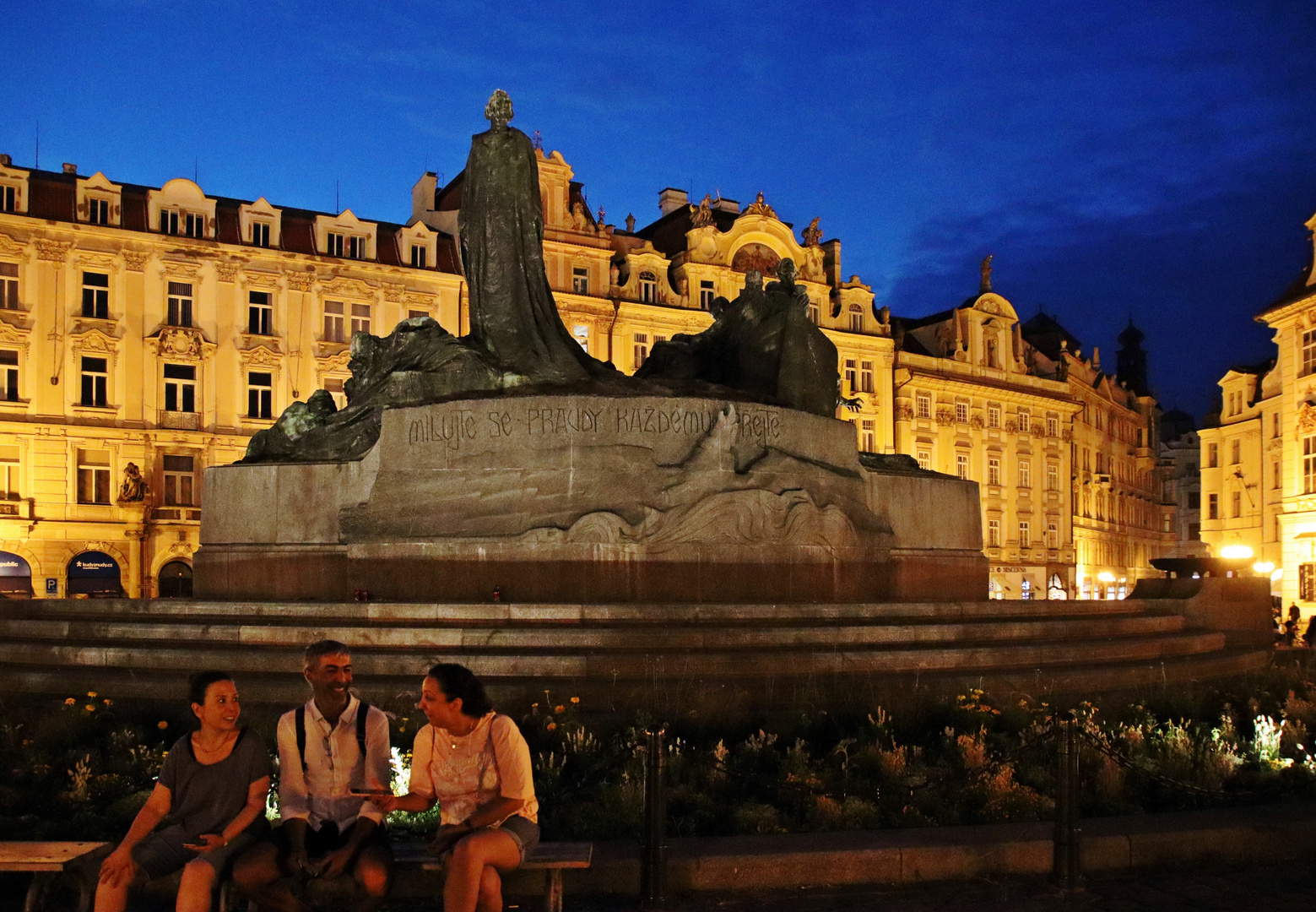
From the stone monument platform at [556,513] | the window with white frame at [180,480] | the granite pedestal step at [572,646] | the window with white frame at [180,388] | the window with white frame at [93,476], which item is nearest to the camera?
the granite pedestal step at [572,646]

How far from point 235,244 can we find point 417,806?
37.0m

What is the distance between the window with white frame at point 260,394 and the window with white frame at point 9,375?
6632mm

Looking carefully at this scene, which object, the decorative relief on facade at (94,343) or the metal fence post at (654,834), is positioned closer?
the metal fence post at (654,834)

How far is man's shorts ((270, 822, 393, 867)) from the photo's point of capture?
5020 millimetres

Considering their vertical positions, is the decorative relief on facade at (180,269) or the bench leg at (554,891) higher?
the decorative relief on facade at (180,269)

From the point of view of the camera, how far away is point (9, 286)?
35.7 metres

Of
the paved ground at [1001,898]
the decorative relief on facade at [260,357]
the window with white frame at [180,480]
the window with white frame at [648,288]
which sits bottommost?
the paved ground at [1001,898]

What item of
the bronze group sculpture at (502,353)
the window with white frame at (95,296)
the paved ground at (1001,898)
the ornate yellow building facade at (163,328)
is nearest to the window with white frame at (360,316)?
the ornate yellow building facade at (163,328)

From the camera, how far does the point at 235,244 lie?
128 ft

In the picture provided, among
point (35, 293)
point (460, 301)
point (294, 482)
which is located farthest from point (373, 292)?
point (294, 482)

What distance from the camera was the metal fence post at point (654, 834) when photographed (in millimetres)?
5785

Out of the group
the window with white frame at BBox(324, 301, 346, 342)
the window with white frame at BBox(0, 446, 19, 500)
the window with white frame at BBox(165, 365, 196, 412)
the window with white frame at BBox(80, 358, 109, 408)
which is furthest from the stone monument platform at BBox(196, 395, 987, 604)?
the window with white frame at BBox(324, 301, 346, 342)

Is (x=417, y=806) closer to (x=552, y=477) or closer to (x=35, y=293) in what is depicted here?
(x=552, y=477)

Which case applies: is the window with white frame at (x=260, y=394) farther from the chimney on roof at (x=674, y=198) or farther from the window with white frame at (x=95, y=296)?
the chimney on roof at (x=674, y=198)
